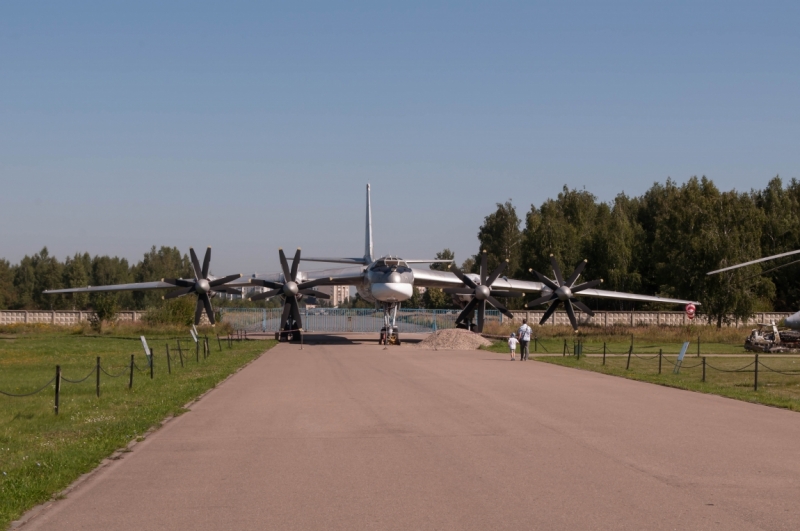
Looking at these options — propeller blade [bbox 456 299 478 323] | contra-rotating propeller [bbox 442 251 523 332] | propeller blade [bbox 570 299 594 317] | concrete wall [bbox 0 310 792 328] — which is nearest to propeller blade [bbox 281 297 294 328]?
contra-rotating propeller [bbox 442 251 523 332]

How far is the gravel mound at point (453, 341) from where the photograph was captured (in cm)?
3784

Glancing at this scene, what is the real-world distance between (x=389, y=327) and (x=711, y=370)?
743 inches

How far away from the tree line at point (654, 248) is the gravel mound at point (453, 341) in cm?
1306

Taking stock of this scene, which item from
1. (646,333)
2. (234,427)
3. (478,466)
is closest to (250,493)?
(478,466)

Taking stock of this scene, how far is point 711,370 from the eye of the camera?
2439 centimetres

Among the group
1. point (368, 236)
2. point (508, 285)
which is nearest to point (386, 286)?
point (508, 285)

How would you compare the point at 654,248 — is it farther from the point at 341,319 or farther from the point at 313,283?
the point at 313,283

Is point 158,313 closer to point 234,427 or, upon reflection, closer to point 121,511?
point 234,427

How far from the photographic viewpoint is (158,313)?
169 ft

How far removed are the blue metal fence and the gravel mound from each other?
18.4 m

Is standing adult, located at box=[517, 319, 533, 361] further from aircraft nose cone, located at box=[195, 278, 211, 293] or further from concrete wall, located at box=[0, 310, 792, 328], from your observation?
concrete wall, located at box=[0, 310, 792, 328]

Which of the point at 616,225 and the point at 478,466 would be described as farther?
the point at 616,225

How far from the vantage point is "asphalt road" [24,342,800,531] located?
21.3ft

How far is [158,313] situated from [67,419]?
40069 mm
